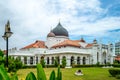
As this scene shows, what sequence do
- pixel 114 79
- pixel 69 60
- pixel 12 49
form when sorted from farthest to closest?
pixel 12 49 → pixel 69 60 → pixel 114 79

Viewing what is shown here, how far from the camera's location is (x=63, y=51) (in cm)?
5178

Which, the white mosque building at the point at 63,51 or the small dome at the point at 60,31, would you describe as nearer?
the white mosque building at the point at 63,51

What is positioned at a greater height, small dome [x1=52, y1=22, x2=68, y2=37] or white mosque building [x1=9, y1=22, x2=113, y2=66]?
small dome [x1=52, y1=22, x2=68, y2=37]

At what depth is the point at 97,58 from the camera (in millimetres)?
57188

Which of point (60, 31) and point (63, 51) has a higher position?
point (60, 31)

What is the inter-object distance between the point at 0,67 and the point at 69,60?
49902 millimetres

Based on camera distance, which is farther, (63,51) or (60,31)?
(60,31)

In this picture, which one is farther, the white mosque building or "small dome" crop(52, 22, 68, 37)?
"small dome" crop(52, 22, 68, 37)

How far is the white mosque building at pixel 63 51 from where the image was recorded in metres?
52.8

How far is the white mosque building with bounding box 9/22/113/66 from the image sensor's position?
5283cm

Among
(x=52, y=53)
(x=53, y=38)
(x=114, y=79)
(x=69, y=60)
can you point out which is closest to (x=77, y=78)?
(x=114, y=79)

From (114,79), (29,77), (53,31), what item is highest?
(53,31)

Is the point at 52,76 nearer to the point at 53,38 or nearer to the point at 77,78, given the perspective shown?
the point at 77,78

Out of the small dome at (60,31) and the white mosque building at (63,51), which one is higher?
the small dome at (60,31)
